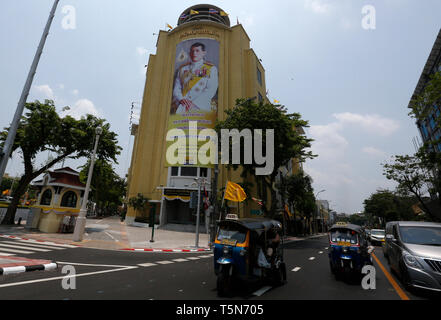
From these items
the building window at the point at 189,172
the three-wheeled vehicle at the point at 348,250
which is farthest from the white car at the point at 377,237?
the building window at the point at 189,172

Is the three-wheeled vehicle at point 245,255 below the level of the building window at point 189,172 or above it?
below

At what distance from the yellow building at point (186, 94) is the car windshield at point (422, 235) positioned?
23178 millimetres

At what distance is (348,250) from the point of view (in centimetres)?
706

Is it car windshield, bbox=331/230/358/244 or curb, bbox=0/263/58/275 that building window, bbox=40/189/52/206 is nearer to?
curb, bbox=0/263/58/275

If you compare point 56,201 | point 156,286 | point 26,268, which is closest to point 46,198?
point 56,201

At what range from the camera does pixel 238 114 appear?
83.0 feet

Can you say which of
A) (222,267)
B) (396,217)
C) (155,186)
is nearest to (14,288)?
(222,267)

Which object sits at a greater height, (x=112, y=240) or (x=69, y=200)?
(x=69, y=200)

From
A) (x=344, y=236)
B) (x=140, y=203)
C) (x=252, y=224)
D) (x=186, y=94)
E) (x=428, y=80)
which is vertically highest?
(x=428, y=80)

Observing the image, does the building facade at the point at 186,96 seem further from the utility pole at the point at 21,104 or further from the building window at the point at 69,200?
→ the utility pole at the point at 21,104

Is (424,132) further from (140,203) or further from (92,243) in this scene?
(92,243)

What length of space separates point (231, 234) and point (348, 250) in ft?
13.5

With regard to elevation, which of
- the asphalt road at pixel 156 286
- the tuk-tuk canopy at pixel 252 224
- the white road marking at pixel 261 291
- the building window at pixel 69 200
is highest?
the building window at pixel 69 200

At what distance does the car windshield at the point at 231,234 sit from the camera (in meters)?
5.62
